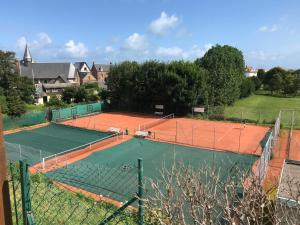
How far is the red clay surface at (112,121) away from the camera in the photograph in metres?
27.0

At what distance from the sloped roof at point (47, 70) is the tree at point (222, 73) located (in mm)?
36587

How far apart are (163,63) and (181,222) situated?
32372 mm

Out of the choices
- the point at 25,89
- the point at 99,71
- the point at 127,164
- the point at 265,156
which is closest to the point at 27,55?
the point at 99,71

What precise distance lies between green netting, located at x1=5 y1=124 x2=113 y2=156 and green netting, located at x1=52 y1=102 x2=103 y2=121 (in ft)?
9.70

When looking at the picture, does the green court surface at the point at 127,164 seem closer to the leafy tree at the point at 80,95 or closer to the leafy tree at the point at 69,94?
the leafy tree at the point at 80,95

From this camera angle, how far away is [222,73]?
119 feet

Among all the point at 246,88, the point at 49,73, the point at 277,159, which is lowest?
the point at 277,159

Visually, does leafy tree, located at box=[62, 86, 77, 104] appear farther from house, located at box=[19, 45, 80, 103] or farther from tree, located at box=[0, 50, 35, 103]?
house, located at box=[19, 45, 80, 103]

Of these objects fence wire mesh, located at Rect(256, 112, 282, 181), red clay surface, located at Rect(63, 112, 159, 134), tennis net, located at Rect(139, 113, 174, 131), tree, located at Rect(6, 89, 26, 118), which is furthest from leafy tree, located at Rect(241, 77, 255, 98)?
tree, located at Rect(6, 89, 26, 118)

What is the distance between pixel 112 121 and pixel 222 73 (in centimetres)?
1653

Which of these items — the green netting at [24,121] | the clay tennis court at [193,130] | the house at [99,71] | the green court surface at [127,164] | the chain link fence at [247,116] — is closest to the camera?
the green court surface at [127,164]

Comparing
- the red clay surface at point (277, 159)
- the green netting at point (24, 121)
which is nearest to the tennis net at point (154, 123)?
the green netting at point (24, 121)

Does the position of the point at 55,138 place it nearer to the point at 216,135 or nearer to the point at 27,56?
the point at 216,135

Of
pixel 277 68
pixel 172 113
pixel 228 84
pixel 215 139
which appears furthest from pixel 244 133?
pixel 277 68
